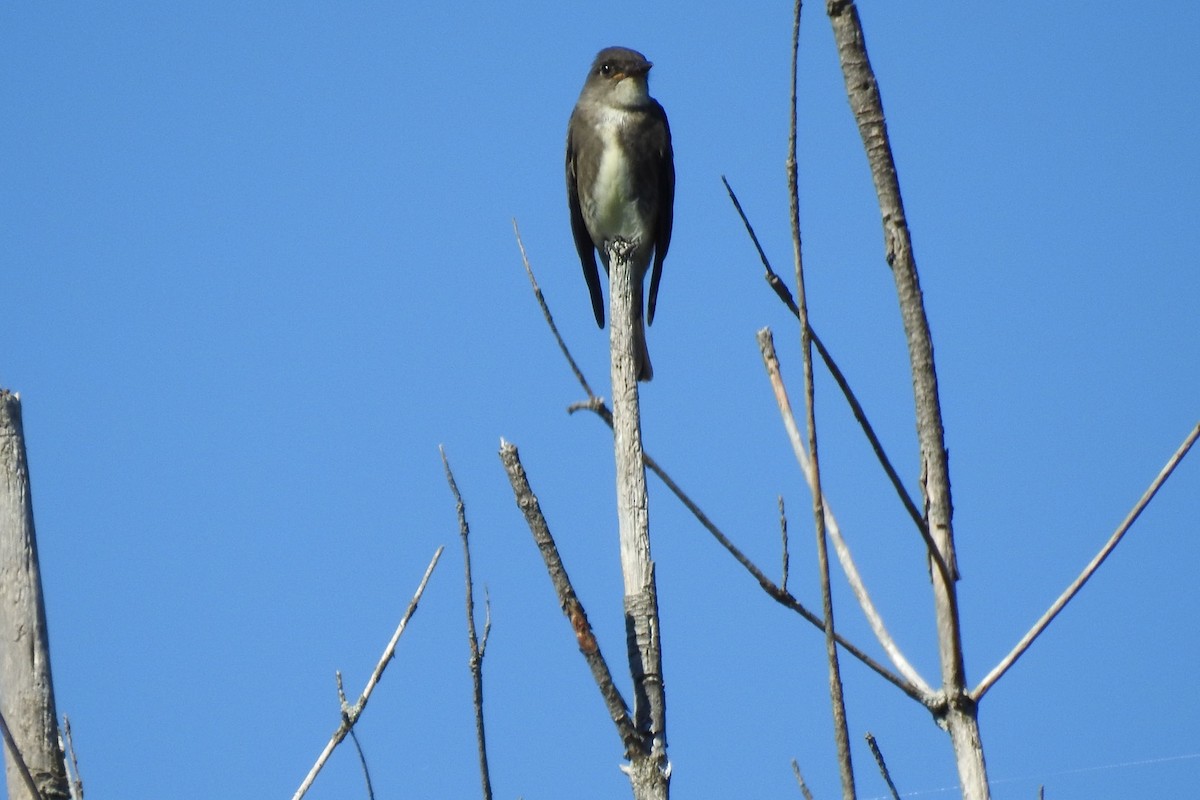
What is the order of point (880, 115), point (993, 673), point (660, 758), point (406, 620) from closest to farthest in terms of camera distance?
point (993, 673), point (880, 115), point (660, 758), point (406, 620)

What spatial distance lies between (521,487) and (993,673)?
896 mm

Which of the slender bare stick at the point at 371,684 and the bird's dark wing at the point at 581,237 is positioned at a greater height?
the bird's dark wing at the point at 581,237

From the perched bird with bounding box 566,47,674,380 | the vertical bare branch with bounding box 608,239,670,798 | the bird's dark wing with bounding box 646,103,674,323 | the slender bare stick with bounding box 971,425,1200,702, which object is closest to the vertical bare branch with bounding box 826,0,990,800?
the slender bare stick with bounding box 971,425,1200,702

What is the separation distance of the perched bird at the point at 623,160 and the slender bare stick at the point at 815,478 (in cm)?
643

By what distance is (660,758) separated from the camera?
85.0 inches

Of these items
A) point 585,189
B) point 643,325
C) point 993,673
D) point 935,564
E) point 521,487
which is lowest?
point 993,673

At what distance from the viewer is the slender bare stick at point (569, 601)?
216 centimetres

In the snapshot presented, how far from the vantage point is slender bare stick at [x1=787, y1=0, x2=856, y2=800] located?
151cm

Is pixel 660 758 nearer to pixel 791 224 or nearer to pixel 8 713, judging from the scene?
pixel 791 224

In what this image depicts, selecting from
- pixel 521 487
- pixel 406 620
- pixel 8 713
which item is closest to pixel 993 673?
pixel 521 487

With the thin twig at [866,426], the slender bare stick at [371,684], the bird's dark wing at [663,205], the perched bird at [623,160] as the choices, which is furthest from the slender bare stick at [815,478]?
the bird's dark wing at [663,205]

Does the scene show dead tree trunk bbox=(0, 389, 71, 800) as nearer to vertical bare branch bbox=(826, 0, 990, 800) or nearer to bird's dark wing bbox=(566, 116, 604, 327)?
vertical bare branch bbox=(826, 0, 990, 800)

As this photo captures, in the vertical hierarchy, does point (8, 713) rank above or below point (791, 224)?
below

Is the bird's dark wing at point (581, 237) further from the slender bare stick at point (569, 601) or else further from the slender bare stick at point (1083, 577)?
the slender bare stick at point (1083, 577)
